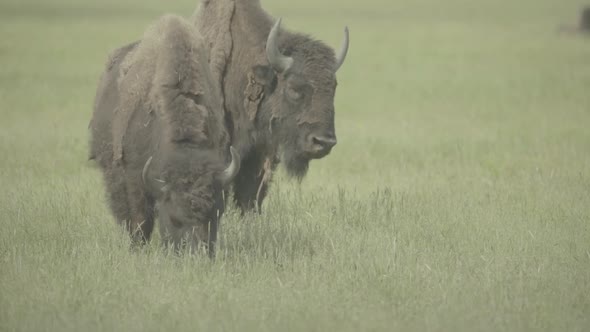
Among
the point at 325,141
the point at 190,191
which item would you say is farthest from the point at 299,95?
the point at 190,191

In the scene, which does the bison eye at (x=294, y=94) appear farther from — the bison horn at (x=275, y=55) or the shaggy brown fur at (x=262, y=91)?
the bison horn at (x=275, y=55)

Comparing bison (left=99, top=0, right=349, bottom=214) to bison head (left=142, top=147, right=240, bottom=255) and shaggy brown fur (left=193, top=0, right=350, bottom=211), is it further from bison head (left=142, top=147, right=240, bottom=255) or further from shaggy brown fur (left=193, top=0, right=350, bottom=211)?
bison head (left=142, top=147, right=240, bottom=255)

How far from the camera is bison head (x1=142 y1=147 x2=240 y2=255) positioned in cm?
643

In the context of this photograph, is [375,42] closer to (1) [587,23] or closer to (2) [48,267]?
(1) [587,23]

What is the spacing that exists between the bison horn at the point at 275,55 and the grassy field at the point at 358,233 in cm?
143

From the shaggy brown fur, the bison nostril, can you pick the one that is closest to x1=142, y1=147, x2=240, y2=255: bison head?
the bison nostril

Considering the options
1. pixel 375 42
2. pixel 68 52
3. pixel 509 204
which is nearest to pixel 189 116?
pixel 509 204

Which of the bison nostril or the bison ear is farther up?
the bison ear

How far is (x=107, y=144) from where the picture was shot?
7680 mm

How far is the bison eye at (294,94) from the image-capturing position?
8.28m

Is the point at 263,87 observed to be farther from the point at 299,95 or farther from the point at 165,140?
the point at 165,140

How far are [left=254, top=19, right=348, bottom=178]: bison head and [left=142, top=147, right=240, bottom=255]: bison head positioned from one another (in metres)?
1.69

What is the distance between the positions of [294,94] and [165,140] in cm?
193

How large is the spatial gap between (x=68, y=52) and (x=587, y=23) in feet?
65.3
